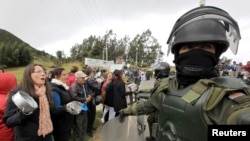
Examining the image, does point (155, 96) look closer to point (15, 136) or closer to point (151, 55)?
point (15, 136)

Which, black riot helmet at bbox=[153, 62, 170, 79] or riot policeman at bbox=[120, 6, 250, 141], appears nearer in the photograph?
riot policeman at bbox=[120, 6, 250, 141]

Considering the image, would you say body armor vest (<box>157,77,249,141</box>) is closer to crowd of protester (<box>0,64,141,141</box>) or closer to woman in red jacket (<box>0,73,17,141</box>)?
crowd of protester (<box>0,64,141,141</box>)

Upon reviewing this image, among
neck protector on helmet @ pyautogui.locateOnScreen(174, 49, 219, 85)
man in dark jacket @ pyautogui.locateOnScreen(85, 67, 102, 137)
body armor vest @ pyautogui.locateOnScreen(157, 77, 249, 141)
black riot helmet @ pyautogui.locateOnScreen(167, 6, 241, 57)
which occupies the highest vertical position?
black riot helmet @ pyautogui.locateOnScreen(167, 6, 241, 57)

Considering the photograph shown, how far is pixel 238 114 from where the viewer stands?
1.28 m

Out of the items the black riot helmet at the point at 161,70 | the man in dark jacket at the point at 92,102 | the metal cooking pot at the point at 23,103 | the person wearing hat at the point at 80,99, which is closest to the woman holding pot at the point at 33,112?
the metal cooking pot at the point at 23,103

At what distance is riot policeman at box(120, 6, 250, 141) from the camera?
1.36 m

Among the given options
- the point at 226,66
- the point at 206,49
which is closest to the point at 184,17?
the point at 206,49

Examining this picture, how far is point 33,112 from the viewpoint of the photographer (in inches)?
116

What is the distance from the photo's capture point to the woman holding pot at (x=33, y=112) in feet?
9.09

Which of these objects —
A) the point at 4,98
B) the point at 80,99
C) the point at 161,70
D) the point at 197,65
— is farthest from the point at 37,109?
the point at 161,70

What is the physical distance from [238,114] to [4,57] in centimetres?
6796

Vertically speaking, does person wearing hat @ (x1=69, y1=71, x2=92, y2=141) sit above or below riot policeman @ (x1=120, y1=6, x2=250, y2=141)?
below

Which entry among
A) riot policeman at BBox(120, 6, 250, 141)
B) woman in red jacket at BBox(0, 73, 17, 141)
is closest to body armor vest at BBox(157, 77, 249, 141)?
riot policeman at BBox(120, 6, 250, 141)

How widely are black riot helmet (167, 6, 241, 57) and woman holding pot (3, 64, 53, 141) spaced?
5.63ft
